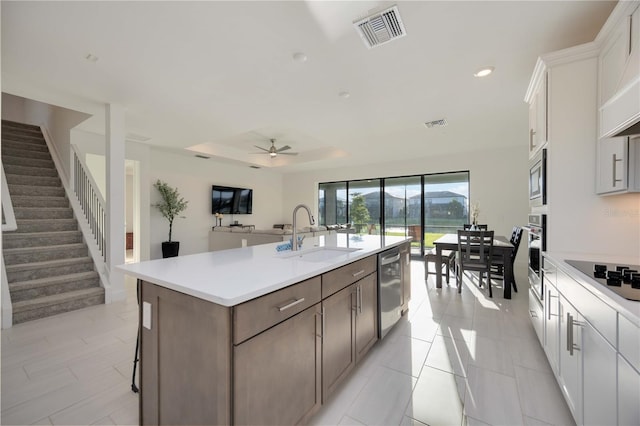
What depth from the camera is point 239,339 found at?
1068 mm

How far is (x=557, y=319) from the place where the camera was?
177 centimetres

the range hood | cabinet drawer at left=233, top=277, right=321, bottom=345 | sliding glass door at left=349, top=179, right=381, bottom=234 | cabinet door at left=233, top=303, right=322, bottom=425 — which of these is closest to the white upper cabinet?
the range hood

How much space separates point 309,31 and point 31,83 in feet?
10.8

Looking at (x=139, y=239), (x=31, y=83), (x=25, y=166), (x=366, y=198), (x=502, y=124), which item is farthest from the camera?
(x=366, y=198)

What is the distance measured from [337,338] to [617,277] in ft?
5.01

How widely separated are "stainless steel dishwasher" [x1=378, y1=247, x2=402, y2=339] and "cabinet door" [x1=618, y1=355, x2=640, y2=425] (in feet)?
4.72

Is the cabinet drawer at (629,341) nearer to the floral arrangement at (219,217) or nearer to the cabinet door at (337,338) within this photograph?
the cabinet door at (337,338)

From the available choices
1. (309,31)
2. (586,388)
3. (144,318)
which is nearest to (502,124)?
(309,31)

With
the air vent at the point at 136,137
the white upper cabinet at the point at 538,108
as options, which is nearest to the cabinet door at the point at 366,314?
the white upper cabinet at the point at 538,108

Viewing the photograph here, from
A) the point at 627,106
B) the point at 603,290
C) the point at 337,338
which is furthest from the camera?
the point at 337,338

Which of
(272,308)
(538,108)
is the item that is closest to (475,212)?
(538,108)

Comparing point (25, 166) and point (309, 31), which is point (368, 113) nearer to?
point (309, 31)

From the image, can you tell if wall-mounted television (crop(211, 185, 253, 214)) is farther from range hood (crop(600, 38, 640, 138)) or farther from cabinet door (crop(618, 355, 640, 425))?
cabinet door (crop(618, 355, 640, 425))

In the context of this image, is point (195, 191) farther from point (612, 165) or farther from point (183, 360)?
point (612, 165)
